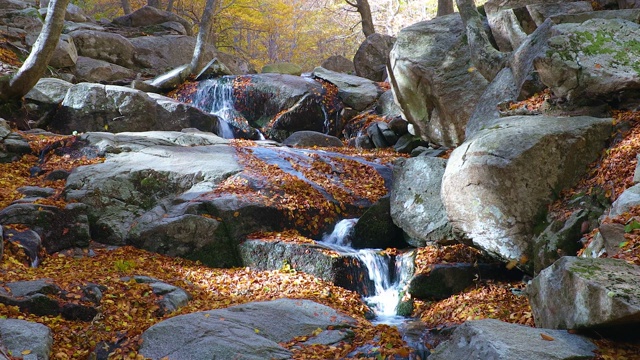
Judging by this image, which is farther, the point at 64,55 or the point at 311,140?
the point at 64,55

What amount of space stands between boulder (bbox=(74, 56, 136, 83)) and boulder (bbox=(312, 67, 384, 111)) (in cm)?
699

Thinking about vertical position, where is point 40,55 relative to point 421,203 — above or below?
above

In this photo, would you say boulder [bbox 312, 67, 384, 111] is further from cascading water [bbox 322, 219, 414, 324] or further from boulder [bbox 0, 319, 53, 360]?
boulder [bbox 0, 319, 53, 360]

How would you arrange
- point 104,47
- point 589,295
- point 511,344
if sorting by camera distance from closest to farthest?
point 511,344
point 589,295
point 104,47

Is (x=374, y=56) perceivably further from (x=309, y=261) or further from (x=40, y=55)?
(x=309, y=261)

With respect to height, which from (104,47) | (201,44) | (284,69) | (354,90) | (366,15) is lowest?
(354,90)

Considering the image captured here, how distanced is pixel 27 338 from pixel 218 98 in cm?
1397

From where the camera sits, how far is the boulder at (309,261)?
8141mm

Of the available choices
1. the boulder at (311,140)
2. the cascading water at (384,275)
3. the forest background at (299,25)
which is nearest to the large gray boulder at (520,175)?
the cascading water at (384,275)

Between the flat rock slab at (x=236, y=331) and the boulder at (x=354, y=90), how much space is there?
12358 mm

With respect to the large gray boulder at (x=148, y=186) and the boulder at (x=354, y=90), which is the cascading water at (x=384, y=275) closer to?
the large gray boulder at (x=148, y=186)

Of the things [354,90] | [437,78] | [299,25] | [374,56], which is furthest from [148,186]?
[299,25]

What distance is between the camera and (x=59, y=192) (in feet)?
30.1

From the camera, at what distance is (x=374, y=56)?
71.4 feet
